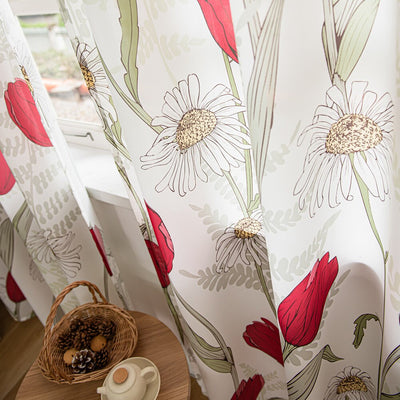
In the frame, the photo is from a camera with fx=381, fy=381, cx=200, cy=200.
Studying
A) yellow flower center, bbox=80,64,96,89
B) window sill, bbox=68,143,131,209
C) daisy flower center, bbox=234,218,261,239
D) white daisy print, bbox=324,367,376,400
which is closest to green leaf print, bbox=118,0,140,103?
yellow flower center, bbox=80,64,96,89

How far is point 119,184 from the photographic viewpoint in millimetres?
1159

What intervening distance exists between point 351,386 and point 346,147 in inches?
24.7

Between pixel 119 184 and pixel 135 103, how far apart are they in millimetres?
487

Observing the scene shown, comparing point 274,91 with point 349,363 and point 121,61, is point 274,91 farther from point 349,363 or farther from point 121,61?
point 349,363

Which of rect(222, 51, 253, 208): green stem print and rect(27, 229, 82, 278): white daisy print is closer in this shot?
rect(222, 51, 253, 208): green stem print

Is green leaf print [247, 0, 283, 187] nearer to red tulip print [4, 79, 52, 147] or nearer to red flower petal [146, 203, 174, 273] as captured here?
red flower petal [146, 203, 174, 273]

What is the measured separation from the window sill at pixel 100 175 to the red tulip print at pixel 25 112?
214 mm

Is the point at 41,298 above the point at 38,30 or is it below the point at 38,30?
below

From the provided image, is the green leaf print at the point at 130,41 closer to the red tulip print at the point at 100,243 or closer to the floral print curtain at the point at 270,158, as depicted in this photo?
the floral print curtain at the point at 270,158

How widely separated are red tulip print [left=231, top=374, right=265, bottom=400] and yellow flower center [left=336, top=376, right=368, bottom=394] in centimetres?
25

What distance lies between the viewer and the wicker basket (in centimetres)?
93

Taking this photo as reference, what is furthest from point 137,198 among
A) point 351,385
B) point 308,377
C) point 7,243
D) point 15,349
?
point 15,349

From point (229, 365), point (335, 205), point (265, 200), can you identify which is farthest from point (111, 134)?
point (229, 365)

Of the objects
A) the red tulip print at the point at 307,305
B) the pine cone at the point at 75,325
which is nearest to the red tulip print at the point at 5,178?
the pine cone at the point at 75,325
